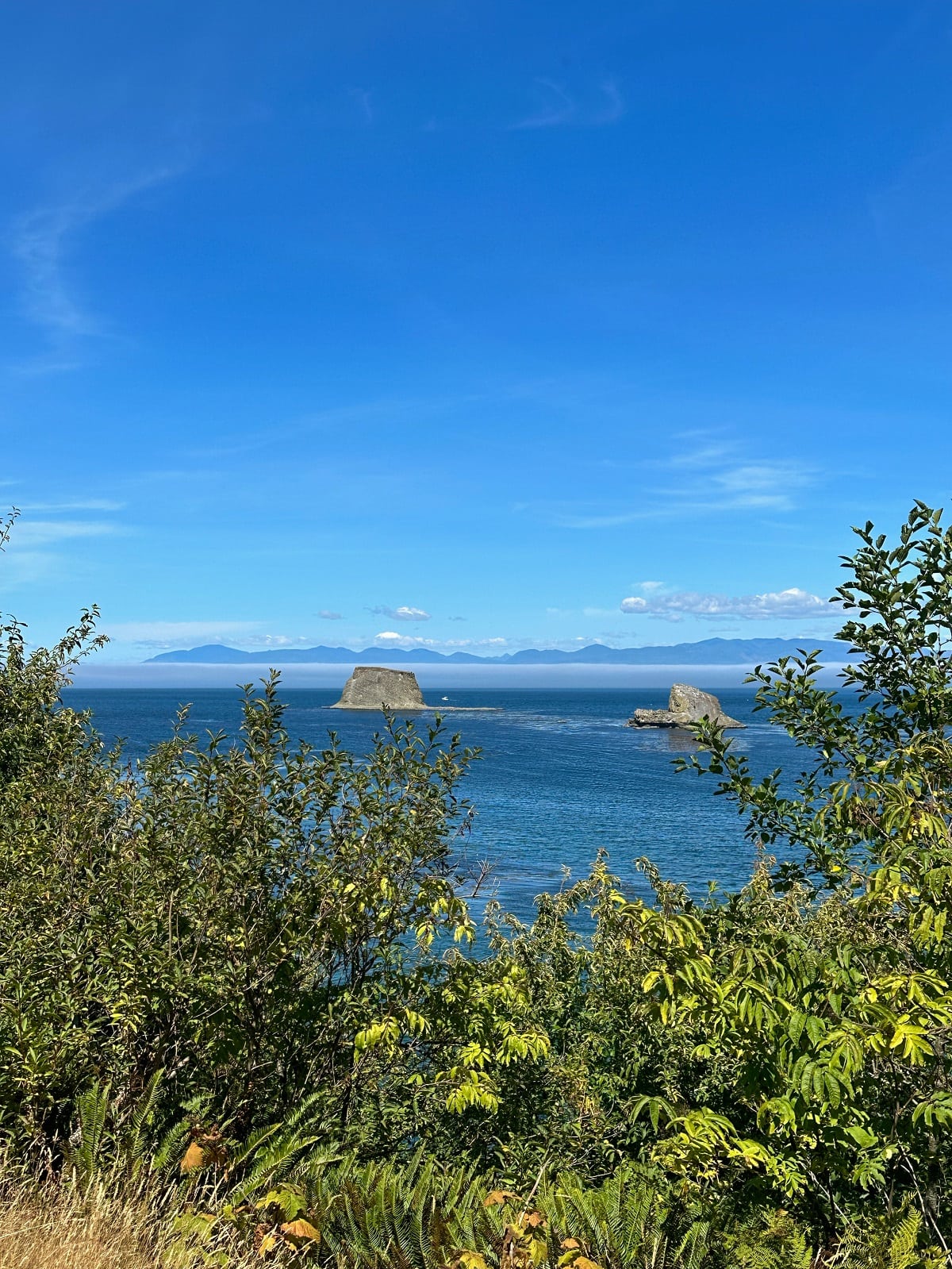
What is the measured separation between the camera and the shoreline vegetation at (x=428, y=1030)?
564 centimetres

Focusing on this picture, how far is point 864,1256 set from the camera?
5.76 metres

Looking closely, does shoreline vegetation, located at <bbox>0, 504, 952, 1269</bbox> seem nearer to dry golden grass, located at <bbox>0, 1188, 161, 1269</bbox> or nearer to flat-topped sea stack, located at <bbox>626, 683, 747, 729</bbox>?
dry golden grass, located at <bbox>0, 1188, 161, 1269</bbox>

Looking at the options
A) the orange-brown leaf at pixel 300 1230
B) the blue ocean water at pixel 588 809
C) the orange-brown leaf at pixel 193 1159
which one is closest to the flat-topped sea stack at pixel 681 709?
Answer: the blue ocean water at pixel 588 809

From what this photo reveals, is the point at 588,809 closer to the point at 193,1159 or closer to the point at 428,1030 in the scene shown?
the point at 428,1030

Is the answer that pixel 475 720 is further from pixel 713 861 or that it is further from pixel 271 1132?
pixel 271 1132

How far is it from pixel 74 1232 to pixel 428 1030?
342cm

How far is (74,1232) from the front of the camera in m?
5.38

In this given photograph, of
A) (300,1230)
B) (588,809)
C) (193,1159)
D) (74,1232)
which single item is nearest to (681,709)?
(588,809)

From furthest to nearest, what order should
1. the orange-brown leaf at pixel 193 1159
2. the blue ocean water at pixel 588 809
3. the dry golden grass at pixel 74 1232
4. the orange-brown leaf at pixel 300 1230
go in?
the blue ocean water at pixel 588 809 → the orange-brown leaf at pixel 193 1159 → the orange-brown leaf at pixel 300 1230 → the dry golden grass at pixel 74 1232

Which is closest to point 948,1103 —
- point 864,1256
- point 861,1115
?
point 861,1115

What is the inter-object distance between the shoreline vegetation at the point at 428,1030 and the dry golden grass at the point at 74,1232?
29 mm

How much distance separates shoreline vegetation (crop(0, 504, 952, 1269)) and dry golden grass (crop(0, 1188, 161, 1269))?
29mm

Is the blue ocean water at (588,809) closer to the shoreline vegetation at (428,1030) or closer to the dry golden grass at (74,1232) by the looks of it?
the shoreline vegetation at (428,1030)

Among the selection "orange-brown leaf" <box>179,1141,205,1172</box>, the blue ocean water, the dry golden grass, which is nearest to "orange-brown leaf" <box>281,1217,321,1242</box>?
the dry golden grass
